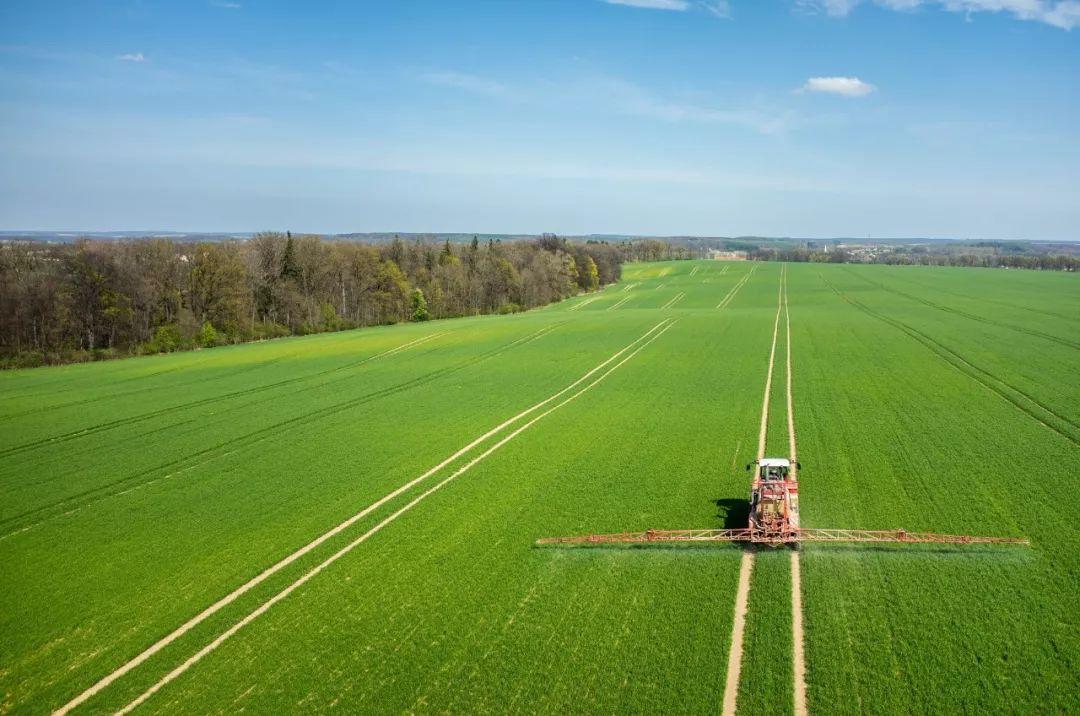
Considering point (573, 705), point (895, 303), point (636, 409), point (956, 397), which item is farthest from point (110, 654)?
point (895, 303)

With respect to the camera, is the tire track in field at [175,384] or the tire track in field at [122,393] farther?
the tire track in field at [175,384]

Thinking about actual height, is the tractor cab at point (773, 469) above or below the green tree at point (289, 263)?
below

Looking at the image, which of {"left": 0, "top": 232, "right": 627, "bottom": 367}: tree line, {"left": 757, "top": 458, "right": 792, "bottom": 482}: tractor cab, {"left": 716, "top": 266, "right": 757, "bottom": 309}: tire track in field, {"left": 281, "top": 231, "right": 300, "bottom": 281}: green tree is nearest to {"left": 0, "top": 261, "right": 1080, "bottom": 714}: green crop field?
{"left": 757, "top": 458, "right": 792, "bottom": 482}: tractor cab

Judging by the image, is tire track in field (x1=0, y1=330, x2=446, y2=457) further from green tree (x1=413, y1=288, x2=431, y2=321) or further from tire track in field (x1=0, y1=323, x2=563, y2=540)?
green tree (x1=413, y1=288, x2=431, y2=321)

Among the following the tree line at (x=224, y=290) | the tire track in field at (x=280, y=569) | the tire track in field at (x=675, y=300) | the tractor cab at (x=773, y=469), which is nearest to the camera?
the tire track in field at (x=280, y=569)

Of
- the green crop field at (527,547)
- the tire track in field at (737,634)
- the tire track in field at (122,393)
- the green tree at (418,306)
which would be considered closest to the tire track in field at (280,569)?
the green crop field at (527,547)

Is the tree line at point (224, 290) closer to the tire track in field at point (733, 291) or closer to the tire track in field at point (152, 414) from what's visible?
the tire track in field at point (152, 414)

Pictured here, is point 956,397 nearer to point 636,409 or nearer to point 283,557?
point 636,409

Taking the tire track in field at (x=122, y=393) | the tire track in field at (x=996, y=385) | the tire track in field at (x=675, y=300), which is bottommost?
the tire track in field at (x=122, y=393)
